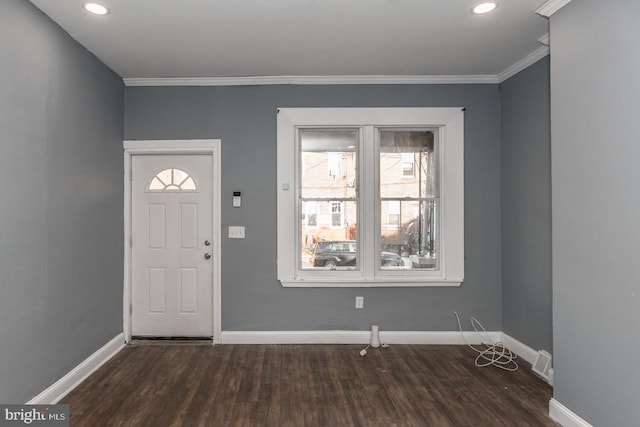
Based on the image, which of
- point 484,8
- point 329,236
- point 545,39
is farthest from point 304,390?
point 545,39

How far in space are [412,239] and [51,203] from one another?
3.12 m

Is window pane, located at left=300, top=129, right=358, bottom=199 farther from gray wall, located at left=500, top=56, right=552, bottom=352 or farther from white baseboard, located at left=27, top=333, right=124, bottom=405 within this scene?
white baseboard, located at left=27, top=333, right=124, bottom=405

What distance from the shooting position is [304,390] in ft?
8.23

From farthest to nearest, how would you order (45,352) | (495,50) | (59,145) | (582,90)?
(495,50)
(59,145)
(45,352)
(582,90)

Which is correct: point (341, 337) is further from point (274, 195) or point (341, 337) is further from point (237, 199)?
point (237, 199)

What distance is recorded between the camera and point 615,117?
1.78 metres

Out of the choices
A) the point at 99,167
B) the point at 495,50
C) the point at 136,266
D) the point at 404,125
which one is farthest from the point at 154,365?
the point at 495,50

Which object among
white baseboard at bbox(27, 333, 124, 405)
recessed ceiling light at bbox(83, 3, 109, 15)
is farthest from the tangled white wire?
recessed ceiling light at bbox(83, 3, 109, 15)

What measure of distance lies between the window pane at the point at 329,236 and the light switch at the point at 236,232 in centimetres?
62

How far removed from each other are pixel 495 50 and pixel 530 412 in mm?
2823

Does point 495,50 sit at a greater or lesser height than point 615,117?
greater

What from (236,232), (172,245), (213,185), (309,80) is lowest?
(172,245)

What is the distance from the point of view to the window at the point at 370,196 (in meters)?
3.38

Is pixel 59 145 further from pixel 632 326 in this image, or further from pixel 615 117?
pixel 632 326
